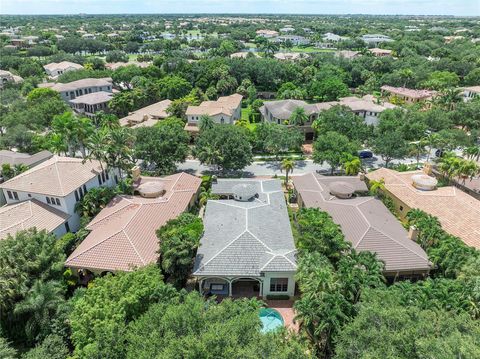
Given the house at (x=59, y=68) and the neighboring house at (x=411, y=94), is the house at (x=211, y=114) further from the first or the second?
the house at (x=59, y=68)

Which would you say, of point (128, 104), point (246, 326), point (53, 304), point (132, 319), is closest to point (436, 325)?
point (246, 326)

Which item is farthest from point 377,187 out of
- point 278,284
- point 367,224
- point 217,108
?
point 217,108

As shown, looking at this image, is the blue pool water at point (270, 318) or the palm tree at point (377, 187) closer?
the blue pool water at point (270, 318)

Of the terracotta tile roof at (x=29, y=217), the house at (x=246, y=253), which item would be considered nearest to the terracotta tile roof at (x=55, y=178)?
the terracotta tile roof at (x=29, y=217)

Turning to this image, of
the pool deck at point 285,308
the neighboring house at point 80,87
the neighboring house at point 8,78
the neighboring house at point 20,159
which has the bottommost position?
the pool deck at point 285,308

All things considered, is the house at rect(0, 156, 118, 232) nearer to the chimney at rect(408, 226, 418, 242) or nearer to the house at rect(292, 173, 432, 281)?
the house at rect(292, 173, 432, 281)

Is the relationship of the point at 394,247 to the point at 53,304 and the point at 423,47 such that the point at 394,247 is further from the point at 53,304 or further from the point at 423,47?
the point at 423,47
